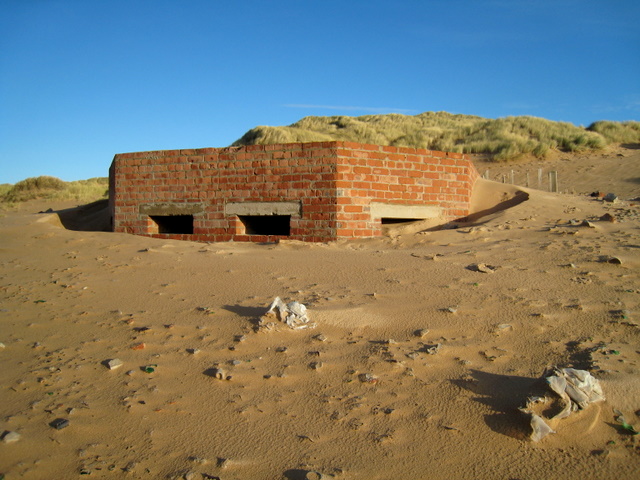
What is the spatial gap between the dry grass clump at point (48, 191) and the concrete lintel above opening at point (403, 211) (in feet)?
60.3

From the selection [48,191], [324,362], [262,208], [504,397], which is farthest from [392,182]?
[48,191]

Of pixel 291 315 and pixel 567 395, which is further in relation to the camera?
pixel 291 315

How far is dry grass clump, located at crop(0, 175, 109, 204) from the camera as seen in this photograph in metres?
22.8

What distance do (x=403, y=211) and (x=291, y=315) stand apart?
14.7ft

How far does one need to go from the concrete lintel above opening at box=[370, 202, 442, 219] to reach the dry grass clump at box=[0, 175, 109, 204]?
1839 centimetres

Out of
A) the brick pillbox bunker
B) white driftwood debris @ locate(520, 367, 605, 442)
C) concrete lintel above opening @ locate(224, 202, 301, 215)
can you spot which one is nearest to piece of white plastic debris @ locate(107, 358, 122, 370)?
white driftwood debris @ locate(520, 367, 605, 442)

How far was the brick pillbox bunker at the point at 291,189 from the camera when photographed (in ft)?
23.1

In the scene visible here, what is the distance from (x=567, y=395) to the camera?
2.39 m

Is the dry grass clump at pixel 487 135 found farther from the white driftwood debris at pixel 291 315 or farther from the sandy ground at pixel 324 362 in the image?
the white driftwood debris at pixel 291 315

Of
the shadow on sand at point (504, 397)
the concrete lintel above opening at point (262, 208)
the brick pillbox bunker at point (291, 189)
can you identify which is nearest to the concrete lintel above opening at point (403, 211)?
the brick pillbox bunker at point (291, 189)

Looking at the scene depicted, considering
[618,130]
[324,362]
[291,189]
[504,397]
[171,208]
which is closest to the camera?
[504,397]

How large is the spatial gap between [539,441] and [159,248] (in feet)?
16.4

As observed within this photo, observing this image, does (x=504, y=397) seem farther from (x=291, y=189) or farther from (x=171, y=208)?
(x=171, y=208)

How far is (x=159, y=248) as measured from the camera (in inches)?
239
